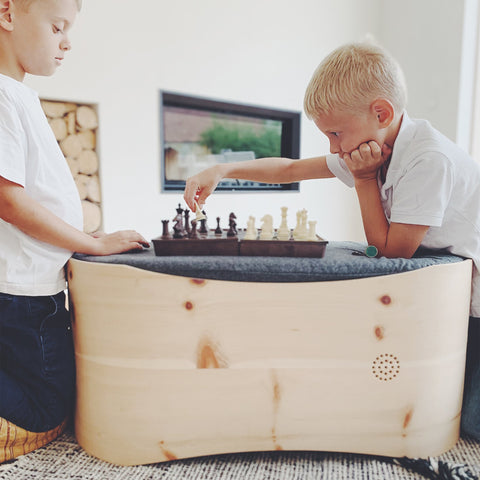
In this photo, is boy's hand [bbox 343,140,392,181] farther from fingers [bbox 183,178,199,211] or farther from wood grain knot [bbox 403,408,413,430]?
wood grain knot [bbox 403,408,413,430]

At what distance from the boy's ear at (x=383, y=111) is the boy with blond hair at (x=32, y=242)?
1.90 ft

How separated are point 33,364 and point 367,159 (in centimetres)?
80

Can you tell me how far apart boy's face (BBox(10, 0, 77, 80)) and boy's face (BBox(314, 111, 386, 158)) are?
561 millimetres

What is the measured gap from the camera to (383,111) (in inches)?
36.6

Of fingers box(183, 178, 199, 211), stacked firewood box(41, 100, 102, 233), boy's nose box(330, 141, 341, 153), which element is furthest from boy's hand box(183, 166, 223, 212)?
stacked firewood box(41, 100, 102, 233)

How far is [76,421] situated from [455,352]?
2.57ft

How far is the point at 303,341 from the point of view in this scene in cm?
83

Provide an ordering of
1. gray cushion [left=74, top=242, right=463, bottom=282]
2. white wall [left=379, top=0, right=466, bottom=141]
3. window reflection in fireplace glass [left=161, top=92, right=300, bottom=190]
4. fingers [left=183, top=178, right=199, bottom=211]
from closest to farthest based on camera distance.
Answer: gray cushion [left=74, top=242, right=463, bottom=282], fingers [left=183, top=178, right=199, bottom=211], window reflection in fireplace glass [left=161, top=92, right=300, bottom=190], white wall [left=379, top=0, right=466, bottom=141]

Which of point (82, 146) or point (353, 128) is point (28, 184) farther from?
point (82, 146)

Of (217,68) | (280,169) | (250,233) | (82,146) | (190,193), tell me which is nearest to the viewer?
(250,233)

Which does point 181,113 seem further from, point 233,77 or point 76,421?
point 76,421

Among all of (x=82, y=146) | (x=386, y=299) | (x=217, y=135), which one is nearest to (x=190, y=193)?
(x=386, y=299)

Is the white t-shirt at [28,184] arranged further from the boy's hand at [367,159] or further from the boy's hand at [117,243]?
the boy's hand at [367,159]

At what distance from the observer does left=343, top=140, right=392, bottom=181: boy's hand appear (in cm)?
92
